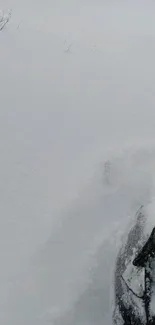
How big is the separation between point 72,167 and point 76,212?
0.87m

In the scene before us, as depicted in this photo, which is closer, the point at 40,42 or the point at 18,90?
the point at 18,90

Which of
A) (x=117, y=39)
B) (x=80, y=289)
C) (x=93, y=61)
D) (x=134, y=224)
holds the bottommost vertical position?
(x=80, y=289)

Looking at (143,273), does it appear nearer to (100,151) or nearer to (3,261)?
(3,261)

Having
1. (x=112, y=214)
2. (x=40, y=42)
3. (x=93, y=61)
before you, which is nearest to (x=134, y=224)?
(x=112, y=214)

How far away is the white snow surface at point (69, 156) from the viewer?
558cm

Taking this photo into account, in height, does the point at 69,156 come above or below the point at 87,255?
above

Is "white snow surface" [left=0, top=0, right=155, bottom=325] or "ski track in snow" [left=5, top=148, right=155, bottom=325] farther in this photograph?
"white snow surface" [left=0, top=0, right=155, bottom=325]

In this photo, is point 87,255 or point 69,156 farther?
point 69,156

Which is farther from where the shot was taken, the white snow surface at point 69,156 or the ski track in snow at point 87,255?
the white snow surface at point 69,156

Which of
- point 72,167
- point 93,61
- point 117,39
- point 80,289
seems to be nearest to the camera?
point 80,289

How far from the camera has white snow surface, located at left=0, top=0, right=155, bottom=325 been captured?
18.3 feet

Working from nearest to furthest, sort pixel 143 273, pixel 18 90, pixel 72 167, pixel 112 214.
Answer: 1. pixel 143 273
2. pixel 112 214
3. pixel 72 167
4. pixel 18 90

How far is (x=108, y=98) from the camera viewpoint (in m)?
8.46

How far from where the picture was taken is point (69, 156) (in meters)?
7.16
